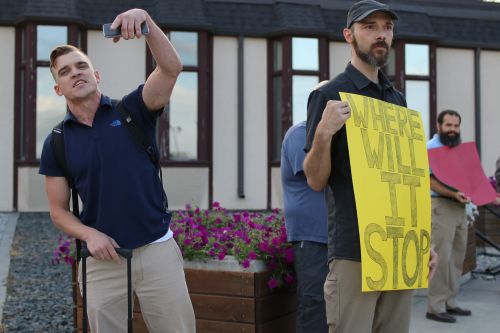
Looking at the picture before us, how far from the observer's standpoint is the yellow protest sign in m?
2.67

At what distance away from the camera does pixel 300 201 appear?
3.99m

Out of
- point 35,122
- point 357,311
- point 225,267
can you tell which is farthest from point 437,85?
point 357,311

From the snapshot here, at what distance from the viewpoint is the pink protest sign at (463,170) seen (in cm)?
622

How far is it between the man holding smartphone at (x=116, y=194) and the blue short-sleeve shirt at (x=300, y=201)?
3.65 ft

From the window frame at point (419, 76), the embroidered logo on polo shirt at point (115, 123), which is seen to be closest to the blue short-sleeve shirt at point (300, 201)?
the embroidered logo on polo shirt at point (115, 123)

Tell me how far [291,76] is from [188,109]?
2.37m

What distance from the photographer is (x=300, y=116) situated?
15.1m

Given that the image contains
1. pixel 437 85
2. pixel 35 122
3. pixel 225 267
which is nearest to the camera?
pixel 225 267

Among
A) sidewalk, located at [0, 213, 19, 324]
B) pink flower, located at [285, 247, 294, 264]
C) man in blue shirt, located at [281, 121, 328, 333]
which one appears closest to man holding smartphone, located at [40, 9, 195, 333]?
man in blue shirt, located at [281, 121, 328, 333]

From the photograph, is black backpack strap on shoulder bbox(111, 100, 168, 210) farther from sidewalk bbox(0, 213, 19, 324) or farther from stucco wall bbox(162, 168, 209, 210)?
stucco wall bbox(162, 168, 209, 210)

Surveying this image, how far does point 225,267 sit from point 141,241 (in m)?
1.42

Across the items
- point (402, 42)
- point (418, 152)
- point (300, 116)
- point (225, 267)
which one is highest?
point (402, 42)

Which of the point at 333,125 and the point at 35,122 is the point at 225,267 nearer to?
the point at 333,125

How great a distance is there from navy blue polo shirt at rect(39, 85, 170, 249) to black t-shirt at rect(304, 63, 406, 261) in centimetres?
74
